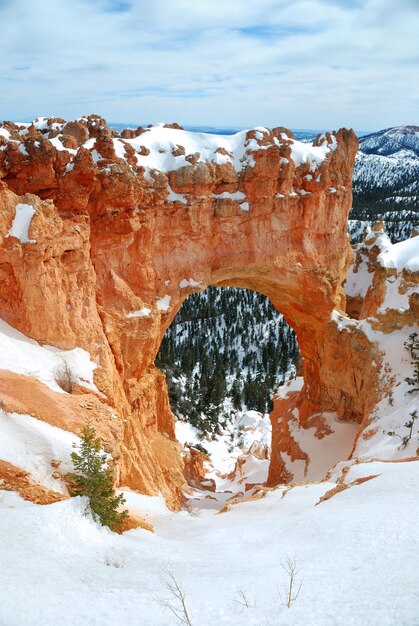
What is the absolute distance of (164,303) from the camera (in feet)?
70.0

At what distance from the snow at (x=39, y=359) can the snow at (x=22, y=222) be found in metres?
2.80

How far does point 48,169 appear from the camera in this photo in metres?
17.2

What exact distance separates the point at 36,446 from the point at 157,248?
1199 cm

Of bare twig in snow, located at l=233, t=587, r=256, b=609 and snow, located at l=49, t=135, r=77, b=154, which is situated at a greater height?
snow, located at l=49, t=135, r=77, b=154

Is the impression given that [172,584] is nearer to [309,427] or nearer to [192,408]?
[309,427]

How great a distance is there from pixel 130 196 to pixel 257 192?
21.7 feet

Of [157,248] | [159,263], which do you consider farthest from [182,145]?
[159,263]

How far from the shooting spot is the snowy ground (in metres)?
5.93

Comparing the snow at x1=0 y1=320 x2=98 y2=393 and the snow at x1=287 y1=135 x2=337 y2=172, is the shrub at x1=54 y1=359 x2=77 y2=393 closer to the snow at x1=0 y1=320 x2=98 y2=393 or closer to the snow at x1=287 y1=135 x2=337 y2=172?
the snow at x1=0 y1=320 x2=98 y2=393

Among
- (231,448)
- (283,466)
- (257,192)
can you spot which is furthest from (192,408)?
(257,192)

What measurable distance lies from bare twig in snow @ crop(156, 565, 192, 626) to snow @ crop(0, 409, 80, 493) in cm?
453

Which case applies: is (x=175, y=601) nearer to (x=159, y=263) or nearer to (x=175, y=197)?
(x=159, y=263)

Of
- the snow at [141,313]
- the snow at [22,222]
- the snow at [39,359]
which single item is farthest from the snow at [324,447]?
the snow at [22,222]

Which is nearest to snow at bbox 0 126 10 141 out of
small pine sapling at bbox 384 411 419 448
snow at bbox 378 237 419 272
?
small pine sapling at bbox 384 411 419 448
